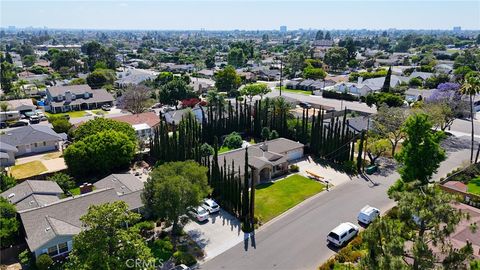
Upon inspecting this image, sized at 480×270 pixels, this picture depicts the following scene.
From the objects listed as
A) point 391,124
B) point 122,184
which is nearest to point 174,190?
point 122,184

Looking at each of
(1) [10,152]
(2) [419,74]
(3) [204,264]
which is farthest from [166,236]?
(2) [419,74]

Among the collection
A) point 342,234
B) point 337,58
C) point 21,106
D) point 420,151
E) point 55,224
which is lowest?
point 342,234

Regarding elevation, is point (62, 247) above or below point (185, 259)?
above

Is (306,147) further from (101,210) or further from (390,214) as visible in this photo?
(101,210)

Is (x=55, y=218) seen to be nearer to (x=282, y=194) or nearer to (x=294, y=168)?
(x=282, y=194)

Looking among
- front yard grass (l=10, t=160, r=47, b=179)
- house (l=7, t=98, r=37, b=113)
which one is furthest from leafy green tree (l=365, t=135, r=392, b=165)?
house (l=7, t=98, r=37, b=113)

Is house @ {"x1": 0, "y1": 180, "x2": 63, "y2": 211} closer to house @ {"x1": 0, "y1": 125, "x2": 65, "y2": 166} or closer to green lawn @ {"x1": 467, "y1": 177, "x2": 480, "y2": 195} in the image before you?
house @ {"x1": 0, "y1": 125, "x2": 65, "y2": 166}

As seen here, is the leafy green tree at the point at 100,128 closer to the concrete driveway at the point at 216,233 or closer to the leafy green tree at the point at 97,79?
the concrete driveway at the point at 216,233
